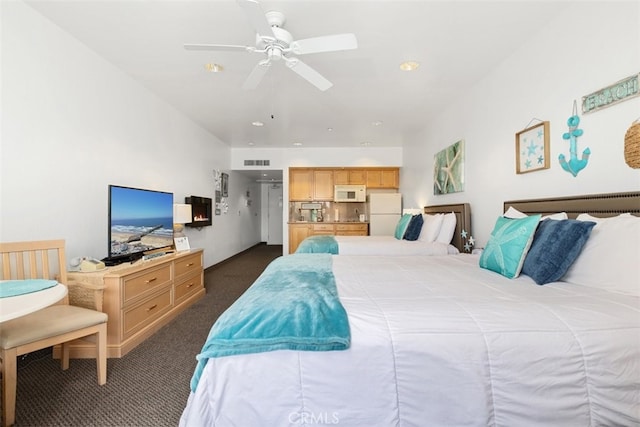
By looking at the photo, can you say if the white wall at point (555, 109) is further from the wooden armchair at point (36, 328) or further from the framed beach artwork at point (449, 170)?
the wooden armchair at point (36, 328)

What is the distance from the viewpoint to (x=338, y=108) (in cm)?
387

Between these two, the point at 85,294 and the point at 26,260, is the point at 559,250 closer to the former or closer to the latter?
the point at 85,294

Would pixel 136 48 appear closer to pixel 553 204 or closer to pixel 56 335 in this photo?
pixel 56 335

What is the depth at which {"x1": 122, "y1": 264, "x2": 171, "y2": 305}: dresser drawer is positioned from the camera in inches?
89.0

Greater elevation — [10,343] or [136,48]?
[136,48]

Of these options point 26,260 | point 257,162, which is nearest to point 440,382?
point 26,260

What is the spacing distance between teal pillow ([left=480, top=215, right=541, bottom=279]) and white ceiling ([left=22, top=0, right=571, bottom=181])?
5.11 ft

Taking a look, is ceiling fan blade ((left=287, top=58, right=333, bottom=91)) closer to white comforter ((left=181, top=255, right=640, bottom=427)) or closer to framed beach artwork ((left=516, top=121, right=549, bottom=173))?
framed beach artwork ((left=516, top=121, right=549, bottom=173))

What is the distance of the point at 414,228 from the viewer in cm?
388

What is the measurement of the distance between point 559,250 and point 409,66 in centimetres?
212

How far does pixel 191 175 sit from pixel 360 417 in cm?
439

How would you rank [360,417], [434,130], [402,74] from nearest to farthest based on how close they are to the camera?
[360,417] → [402,74] → [434,130]

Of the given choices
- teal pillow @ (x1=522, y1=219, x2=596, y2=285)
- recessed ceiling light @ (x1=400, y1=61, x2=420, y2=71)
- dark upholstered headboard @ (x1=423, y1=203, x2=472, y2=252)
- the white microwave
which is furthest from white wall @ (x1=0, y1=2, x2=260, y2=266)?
dark upholstered headboard @ (x1=423, y1=203, x2=472, y2=252)

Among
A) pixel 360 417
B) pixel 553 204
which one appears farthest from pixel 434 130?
pixel 360 417
